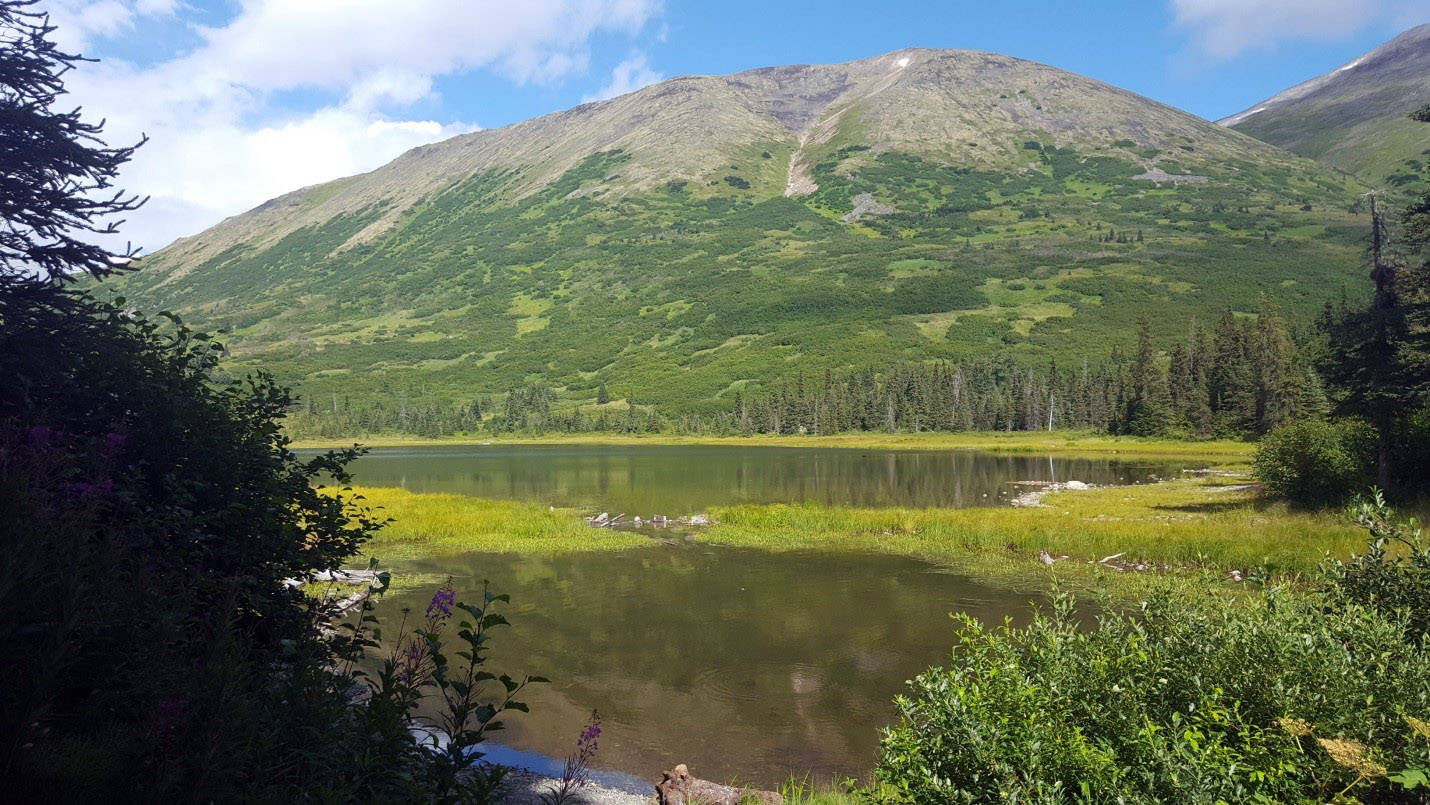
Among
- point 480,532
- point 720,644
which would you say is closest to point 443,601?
point 720,644

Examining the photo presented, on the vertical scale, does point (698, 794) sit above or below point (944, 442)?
below

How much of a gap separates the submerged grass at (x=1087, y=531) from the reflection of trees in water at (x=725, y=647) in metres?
3.90

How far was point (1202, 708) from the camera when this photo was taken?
6355 millimetres

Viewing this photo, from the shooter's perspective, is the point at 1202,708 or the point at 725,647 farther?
the point at 725,647

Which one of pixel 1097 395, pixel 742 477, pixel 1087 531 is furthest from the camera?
pixel 1097 395

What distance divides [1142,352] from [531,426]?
12625cm

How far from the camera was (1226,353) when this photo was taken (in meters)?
105

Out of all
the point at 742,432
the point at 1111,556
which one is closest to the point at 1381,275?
the point at 1111,556

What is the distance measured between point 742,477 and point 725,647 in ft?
157

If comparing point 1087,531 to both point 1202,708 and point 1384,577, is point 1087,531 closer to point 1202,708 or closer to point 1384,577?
point 1384,577

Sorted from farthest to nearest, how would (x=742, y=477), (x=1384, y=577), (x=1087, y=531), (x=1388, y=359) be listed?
(x=742, y=477), (x=1388, y=359), (x=1087, y=531), (x=1384, y=577)

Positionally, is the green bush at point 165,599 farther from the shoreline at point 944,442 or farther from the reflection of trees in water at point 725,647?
the shoreline at point 944,442

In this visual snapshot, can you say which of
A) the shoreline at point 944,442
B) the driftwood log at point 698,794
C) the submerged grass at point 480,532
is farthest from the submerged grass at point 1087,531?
the shoreline at point 944,442

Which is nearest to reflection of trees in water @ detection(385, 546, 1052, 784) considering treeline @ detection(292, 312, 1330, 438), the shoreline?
treeline @ detection(292, 312, 1330, 438)
